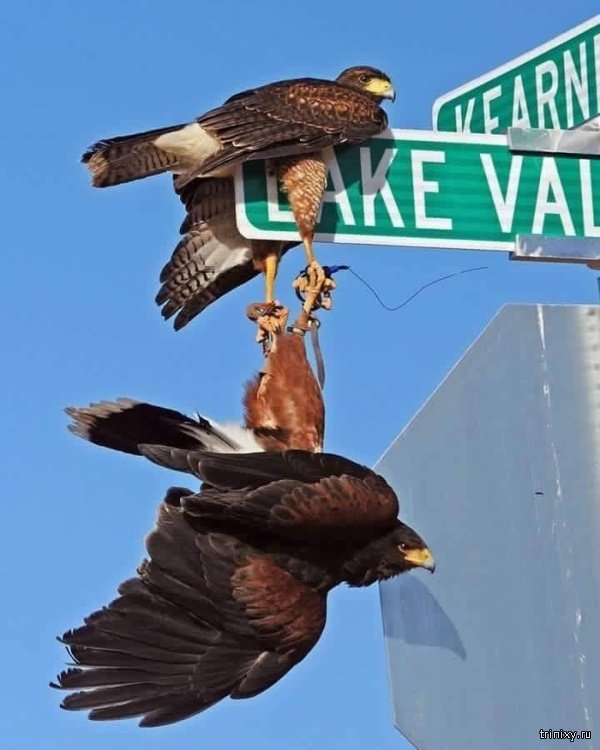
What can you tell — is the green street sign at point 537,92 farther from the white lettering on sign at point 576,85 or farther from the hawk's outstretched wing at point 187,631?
the hawk's outstretched wing at point 187,631

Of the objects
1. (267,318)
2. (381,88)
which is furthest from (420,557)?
(381,88)

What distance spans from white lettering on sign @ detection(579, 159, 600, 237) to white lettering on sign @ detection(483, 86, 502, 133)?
9.0 inches

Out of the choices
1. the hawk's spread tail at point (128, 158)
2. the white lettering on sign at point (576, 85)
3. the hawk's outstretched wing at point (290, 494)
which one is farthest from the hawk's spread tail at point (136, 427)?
the white lettering on sign at point (576, 85)

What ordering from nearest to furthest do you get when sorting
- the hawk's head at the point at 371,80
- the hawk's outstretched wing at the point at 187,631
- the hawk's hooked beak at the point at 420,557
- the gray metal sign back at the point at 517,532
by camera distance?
1. the hawk's outstretched wing at the point at 187,631
2. the hawk's hooked beak at the point at 420,557
3. the gray metal sign back at the point at 517,532
4. the hawk's head at the point at 371,80

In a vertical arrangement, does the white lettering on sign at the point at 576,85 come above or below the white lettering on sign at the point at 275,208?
above

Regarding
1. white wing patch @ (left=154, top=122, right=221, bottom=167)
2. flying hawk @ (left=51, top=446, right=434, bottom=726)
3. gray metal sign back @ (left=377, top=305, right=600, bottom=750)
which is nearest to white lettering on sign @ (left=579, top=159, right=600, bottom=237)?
gray metal sign back @ (left=377, top=305, right=600, bottom=750)

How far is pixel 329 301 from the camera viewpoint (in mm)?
3838

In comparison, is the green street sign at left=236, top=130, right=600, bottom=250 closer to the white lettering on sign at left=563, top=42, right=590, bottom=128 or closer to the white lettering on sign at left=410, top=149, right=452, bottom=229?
the white lettering on sign at left=410, top=149, right=452, bottom=229

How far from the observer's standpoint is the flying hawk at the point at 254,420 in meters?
3.75

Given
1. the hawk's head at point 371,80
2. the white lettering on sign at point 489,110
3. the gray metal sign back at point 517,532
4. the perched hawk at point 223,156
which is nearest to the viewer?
the gray metal sign back at point 517,532

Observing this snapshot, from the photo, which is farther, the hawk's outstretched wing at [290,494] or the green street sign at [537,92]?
the green street sign at [537,92]

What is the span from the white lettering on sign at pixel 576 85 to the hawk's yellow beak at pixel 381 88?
0.91 meters

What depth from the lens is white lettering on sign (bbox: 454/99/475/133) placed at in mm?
4137

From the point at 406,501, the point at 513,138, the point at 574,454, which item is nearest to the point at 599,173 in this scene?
the point at 513,138
